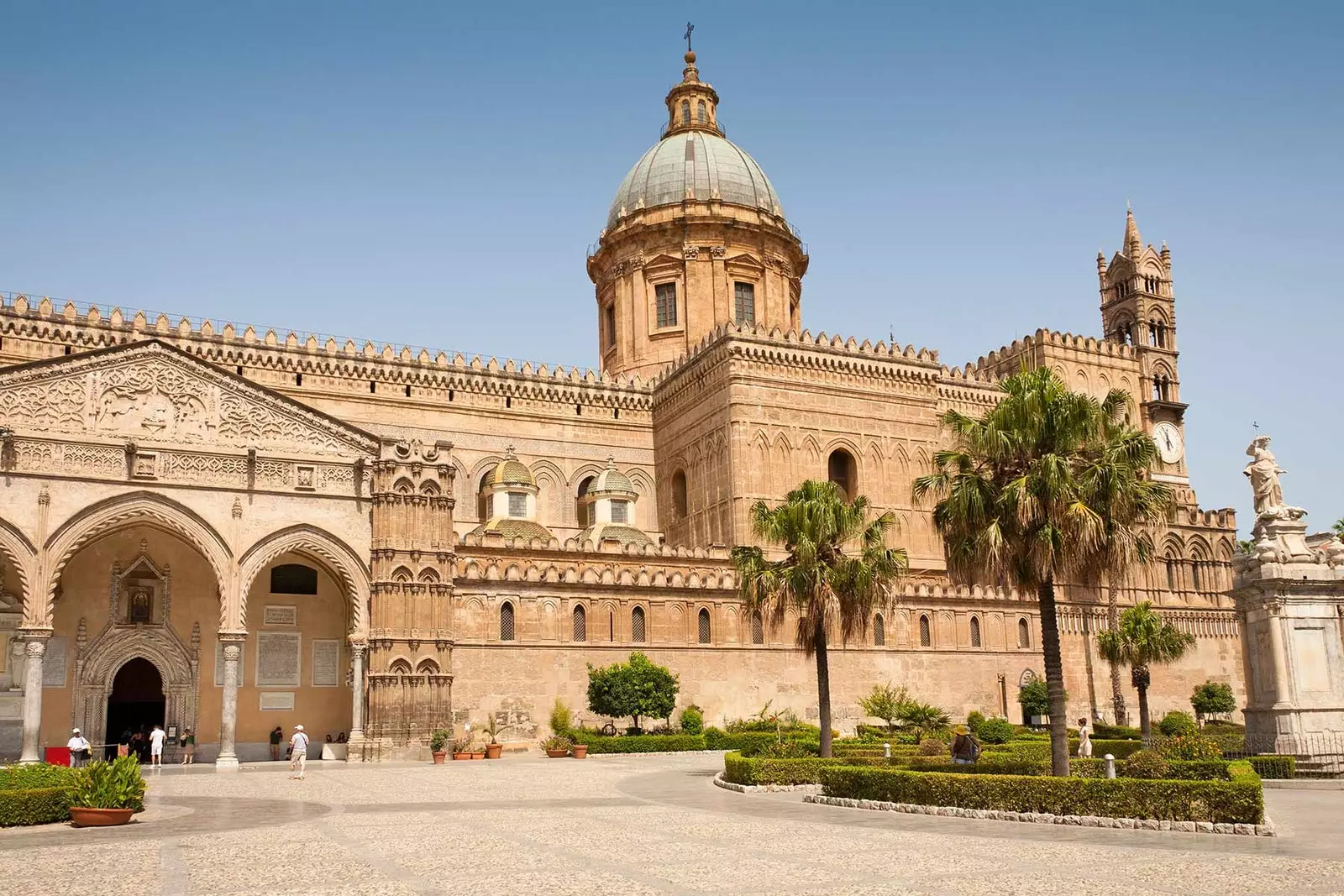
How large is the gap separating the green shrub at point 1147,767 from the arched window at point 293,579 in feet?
78.3

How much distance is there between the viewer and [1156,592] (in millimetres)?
51250

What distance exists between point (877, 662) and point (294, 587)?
61.6ft

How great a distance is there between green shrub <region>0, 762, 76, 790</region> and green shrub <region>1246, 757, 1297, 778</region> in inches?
758

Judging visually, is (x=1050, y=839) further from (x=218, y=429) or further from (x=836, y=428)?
(x=836, y=428)

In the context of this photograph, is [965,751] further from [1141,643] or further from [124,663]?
[124,663]

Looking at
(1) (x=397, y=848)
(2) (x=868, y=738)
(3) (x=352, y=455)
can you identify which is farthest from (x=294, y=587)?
(1) (x=397, y=848)

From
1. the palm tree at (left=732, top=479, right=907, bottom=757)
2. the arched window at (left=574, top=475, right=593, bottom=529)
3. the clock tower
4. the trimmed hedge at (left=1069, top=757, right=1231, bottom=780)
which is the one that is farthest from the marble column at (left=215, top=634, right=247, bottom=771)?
the clock tower

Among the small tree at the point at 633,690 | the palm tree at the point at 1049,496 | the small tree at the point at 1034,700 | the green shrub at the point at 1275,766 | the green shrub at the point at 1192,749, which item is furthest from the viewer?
the small tree at the point at 1034,700

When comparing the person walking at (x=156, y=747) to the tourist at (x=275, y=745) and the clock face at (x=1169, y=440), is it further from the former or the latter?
the clock face at (x=1169, y=440)

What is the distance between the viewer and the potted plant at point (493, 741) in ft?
108

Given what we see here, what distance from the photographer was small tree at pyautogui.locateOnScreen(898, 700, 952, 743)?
35.3 metres

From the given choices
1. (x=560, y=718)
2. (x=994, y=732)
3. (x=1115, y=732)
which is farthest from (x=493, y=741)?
(x=1115, y=732)

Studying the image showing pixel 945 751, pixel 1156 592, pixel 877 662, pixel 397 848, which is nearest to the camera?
pixel 397 848

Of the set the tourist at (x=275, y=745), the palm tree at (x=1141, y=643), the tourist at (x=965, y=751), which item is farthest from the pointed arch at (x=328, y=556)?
the palm tree at (x=1141, y=643)
